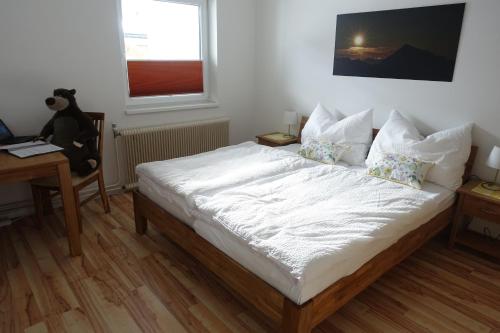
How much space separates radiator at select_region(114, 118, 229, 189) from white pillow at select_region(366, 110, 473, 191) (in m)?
2.06

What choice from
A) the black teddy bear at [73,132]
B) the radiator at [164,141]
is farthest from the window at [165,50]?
the black teddy bear at [73,132]

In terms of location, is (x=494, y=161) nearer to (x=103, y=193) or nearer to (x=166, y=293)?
(x=166, y=293)

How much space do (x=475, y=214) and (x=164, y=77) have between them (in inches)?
132

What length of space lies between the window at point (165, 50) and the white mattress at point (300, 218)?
4.72 feet

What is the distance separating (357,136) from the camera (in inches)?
128

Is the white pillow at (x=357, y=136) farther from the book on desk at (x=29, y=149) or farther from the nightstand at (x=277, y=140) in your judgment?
the book on desk at (x=29, y=149)

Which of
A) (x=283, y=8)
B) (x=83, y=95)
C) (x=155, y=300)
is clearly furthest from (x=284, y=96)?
(x=155, y=300)

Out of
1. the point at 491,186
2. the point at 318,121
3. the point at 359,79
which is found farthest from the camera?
the point at 318,121

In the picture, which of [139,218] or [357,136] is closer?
[139,218]

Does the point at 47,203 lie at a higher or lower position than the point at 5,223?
higher

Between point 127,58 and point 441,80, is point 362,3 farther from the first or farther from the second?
point 127,58

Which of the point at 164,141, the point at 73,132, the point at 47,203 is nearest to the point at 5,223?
the point at 47,203

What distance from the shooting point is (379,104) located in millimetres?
3316

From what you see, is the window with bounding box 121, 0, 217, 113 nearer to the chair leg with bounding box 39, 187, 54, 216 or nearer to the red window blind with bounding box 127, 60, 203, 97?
the red window blind with bounding box 127, 60, 203, 97
